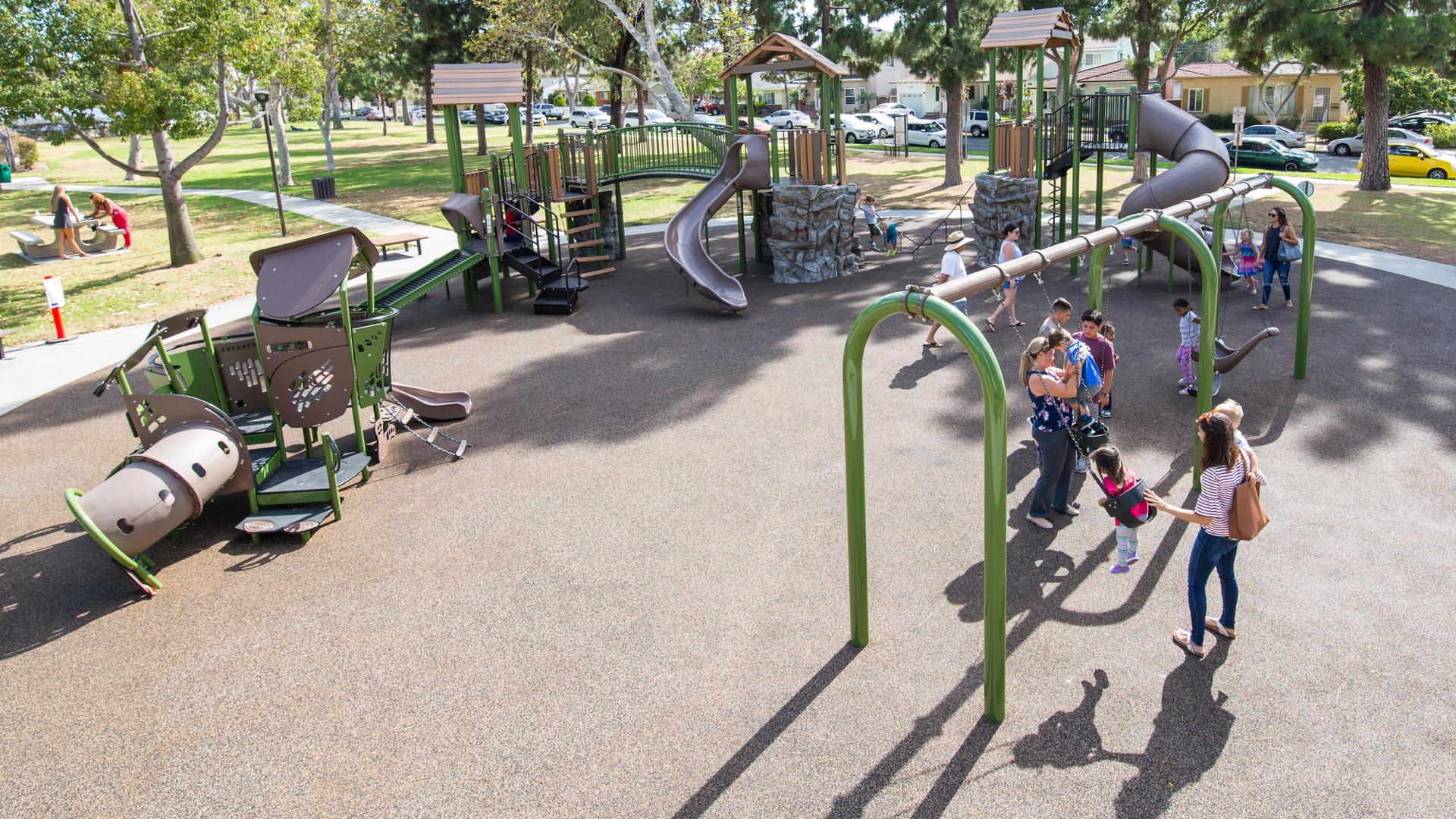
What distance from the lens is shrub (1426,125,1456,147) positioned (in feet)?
126

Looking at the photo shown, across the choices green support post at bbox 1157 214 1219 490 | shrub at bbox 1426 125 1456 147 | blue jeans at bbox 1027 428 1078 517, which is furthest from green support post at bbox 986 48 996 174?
shrub at bbox 1426 125 1456 147

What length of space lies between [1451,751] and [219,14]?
20.4 m

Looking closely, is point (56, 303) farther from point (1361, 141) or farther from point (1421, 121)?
point (1421, 121)

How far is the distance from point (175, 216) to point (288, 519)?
47.9ft

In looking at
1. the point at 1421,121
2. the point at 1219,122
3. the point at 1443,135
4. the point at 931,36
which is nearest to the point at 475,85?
the point at 931,36

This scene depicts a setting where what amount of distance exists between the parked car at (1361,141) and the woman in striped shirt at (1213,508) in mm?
33738

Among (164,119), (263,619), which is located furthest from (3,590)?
(164,119)

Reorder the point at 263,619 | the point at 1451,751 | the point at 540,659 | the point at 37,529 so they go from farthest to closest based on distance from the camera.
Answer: the point at 37,529 → the point at 263,619 → the point at 540,659 → the point at 1451,751

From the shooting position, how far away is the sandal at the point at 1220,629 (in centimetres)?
624

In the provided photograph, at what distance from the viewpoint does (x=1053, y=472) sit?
7871mm

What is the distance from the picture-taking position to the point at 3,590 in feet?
25.3

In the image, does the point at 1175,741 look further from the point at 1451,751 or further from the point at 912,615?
the point at 912,615

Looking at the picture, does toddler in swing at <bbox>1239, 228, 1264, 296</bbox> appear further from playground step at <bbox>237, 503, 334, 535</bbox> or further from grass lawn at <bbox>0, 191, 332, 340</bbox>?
grass lawn at <bbox>0, 191, 332, 340</bbox>

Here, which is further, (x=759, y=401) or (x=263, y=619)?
(x=759, y=401)
